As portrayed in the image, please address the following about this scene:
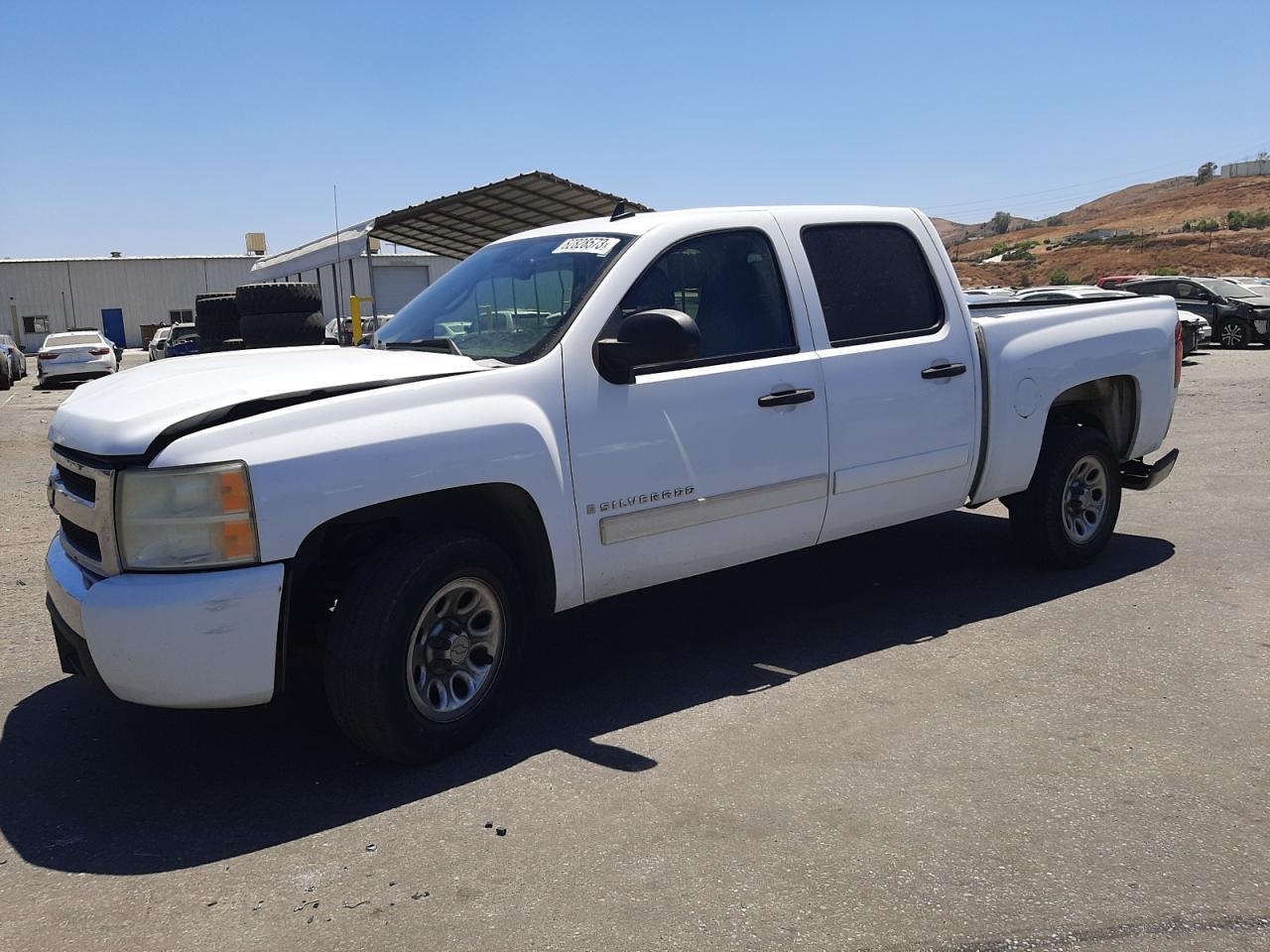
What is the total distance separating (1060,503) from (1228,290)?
A: 2373cm

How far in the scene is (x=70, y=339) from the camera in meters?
28.6

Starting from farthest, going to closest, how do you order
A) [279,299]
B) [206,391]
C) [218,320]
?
1. [218,320]
2. [279,299]
3. [206,391]

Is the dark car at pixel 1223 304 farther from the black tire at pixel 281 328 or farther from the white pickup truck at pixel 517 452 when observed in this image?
the white pickup truck at pixel 517 452

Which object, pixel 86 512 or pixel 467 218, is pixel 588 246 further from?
pixel 467 218

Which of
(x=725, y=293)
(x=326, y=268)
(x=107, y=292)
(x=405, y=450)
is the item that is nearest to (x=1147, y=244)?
(x=326, y=268)

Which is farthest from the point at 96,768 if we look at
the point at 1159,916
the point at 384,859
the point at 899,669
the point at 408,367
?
the point at 1159,916

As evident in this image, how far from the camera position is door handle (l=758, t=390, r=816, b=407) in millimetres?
4738

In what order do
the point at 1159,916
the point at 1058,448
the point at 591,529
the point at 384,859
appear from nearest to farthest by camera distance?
1. the point at 1159,916
2. the point at 384,859
3. the point at 591,529
4. the point at 1058,448

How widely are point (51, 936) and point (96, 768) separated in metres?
1.15

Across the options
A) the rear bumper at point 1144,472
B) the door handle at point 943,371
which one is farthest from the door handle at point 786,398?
the rear bumper at point 1144,472

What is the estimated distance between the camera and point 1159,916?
2928 millimetres

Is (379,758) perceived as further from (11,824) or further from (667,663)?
(667,663)

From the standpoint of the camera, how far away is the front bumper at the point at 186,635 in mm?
3475

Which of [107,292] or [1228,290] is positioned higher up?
[107,292]
